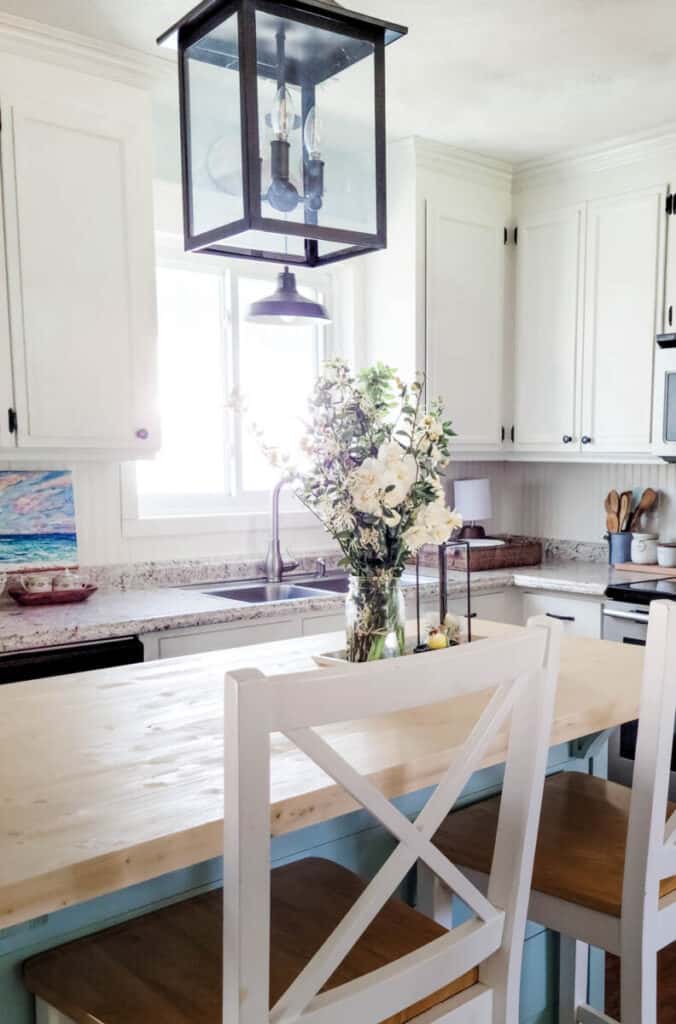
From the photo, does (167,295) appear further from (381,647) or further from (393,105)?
(381,647)

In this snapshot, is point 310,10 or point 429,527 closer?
point 310,10

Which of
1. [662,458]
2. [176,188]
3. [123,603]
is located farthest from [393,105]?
[123,603]

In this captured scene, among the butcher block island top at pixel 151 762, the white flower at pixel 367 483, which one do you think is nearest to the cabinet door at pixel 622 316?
the butcher block island top at pixel 151 762

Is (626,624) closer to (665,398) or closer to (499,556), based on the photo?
(499,556)

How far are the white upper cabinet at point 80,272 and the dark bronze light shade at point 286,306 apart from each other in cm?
45

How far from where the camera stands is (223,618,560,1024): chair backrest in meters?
0.82

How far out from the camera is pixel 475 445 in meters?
3.85

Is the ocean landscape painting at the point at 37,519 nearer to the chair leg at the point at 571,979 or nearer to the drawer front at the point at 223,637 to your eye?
the drawer front at the point at 223,637

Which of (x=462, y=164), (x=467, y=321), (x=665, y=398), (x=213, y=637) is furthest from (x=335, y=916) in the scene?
(x=462, y=164)

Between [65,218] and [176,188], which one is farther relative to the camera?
[176,188]

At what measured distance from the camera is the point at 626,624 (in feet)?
10.3

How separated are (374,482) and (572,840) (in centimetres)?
69

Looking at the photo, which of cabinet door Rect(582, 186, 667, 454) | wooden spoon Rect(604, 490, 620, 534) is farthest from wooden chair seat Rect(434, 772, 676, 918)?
wooden spoon Rect(604, 490, 620, 534)

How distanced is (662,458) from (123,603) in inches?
82.4
